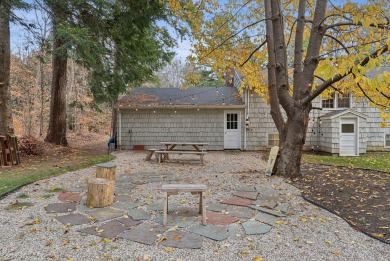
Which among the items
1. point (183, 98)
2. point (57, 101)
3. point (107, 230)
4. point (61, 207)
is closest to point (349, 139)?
point (183, 98)

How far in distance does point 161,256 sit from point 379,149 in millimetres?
14175

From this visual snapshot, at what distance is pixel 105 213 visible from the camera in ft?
12.4

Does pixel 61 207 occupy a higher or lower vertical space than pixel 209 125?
lower

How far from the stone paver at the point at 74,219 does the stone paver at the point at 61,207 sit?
26 centimetres

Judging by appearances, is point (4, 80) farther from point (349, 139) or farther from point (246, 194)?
point (349, 139)

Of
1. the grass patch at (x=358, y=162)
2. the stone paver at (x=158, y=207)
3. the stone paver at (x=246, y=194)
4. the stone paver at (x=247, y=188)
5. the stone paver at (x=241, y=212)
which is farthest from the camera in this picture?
the grass patch at (x=358, y=162)

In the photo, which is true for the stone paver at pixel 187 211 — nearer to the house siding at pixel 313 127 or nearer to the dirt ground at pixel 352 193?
the dirt ground at pixel 352 193

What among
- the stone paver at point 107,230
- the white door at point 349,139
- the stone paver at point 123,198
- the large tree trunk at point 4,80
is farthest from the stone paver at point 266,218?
the white door at point 349,139

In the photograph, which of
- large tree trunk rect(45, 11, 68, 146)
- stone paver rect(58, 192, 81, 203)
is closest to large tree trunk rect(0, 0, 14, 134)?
large tree trunk rect(45, 11, 68, 146)

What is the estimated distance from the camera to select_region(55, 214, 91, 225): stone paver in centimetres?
345

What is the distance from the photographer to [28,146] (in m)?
9.75

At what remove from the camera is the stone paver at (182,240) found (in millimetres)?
2875

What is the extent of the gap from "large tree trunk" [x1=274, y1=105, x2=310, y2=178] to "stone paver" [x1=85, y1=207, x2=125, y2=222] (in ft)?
13.8

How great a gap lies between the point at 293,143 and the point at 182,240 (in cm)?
433
